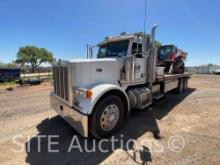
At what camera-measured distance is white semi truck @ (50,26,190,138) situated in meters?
3.40

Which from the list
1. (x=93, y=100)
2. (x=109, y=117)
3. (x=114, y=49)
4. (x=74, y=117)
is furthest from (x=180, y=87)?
(x=74, y=117)

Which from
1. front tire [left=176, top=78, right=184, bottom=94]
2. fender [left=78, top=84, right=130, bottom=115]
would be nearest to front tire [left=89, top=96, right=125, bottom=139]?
fender [left=78, top=84, right=130, bottom=115]

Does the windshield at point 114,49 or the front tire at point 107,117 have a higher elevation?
the windshield at point 114,49

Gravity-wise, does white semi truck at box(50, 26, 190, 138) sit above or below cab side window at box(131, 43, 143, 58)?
below

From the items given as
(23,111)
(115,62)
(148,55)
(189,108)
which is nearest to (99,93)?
(115,62)

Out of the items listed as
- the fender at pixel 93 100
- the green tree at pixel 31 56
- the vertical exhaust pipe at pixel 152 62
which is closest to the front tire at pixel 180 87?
the vertical exhaust pipe at pixel 152 62

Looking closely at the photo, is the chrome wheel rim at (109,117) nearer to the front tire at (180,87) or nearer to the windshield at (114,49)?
the windshield at (114,49)

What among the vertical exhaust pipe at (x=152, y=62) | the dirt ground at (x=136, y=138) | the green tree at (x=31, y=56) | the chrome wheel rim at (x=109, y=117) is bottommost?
the dirt ground at (x=136, y=138)

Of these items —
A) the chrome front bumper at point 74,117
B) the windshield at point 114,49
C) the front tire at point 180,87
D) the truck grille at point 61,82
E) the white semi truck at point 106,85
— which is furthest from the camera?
the front tire at point 180,87

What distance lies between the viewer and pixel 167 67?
887 centimetres

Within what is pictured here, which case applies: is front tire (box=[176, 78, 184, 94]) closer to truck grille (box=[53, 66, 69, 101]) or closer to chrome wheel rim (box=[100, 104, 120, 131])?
chrome wheel rim (box=[100, 104, 120, 131])

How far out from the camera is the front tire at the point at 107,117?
3.43 m

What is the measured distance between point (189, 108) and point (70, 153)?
4.74 metres

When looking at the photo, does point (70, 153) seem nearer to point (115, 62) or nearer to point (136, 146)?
point (136, 146)
